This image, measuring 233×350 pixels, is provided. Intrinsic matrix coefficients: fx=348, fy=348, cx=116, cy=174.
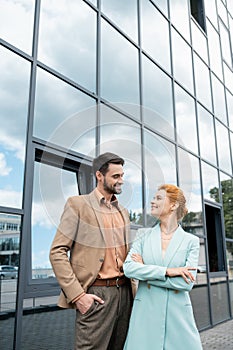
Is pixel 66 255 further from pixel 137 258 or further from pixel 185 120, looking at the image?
pixel 185 120

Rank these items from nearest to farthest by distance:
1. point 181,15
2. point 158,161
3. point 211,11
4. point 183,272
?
point 183,272 → point 158,161 → point 181,15 → point 211,11

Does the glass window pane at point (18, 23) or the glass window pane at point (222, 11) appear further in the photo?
the glass window pane at point (222, 11)

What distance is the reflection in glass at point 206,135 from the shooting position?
7070mm

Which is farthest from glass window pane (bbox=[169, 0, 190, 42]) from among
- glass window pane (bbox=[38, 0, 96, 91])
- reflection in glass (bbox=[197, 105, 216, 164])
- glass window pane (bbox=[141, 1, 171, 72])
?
glass window pane (bbox=[38, 0, 96, 91])

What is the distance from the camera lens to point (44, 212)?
10.4ft

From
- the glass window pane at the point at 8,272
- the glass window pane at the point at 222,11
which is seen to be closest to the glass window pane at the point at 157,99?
the glass window pane at the point at 8,272

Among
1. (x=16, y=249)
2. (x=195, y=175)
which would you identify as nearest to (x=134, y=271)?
(x=16, y=249)

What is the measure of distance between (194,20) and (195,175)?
12.2 ft

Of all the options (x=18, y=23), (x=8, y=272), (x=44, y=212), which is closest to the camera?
(x=8, y=272)

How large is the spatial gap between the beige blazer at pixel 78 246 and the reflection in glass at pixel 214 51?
7394mm

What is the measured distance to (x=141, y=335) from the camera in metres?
1.77

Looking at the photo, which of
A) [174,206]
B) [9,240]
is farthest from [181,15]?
[174,206]

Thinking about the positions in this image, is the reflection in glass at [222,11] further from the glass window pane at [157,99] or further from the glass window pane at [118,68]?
the glass window pane at [118,68]

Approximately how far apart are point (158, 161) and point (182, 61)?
8.45 ft
